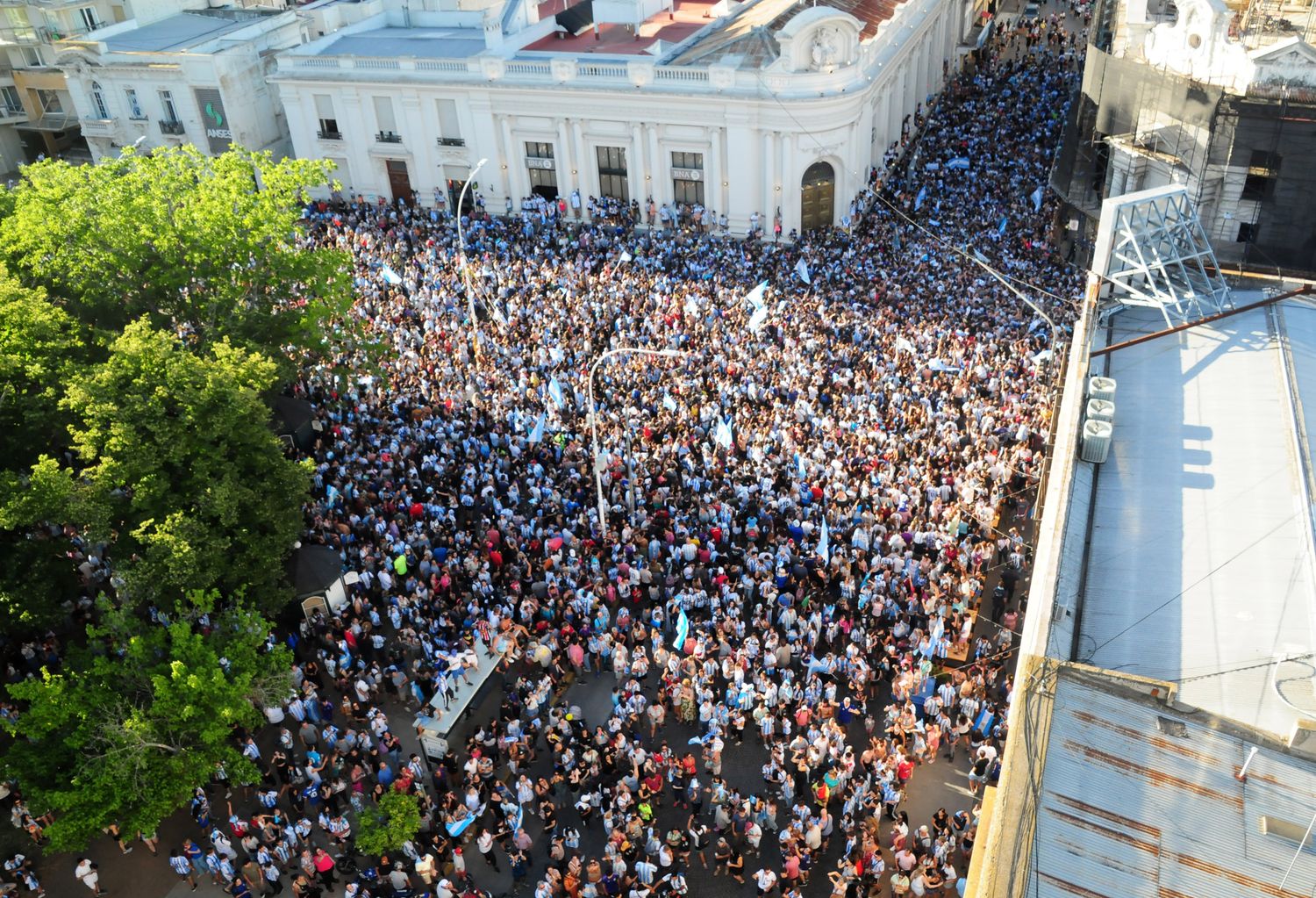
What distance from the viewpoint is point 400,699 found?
26281 millimetres

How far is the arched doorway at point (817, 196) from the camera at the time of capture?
161 feet

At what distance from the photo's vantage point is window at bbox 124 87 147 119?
5862cm

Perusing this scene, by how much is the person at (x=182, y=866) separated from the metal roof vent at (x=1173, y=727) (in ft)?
61.5

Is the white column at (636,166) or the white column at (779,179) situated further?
the white column at (636,166)

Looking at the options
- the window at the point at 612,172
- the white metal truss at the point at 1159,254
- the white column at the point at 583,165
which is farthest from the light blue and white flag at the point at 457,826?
the white column at the point at 583,165

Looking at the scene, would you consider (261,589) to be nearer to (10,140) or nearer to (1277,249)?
(1277,249)

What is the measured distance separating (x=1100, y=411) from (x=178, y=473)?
20947mm

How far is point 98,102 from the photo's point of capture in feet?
196

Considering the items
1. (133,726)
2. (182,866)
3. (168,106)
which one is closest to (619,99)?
(168,106)

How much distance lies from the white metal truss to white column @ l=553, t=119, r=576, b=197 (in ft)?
94.5

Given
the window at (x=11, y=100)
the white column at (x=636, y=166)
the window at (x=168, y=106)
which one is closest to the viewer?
the white column at (x=636, y=166)

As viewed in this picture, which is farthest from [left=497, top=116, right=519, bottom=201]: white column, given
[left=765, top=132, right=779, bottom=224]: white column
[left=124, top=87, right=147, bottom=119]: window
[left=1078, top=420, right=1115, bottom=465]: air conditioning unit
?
[left=1078, top=420, right=1115, bottom=465]: air conditioning unit

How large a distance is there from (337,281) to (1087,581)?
23.4m

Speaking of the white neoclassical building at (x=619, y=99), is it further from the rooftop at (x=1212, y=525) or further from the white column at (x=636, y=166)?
the rooftop at (x=1212, y=525)
